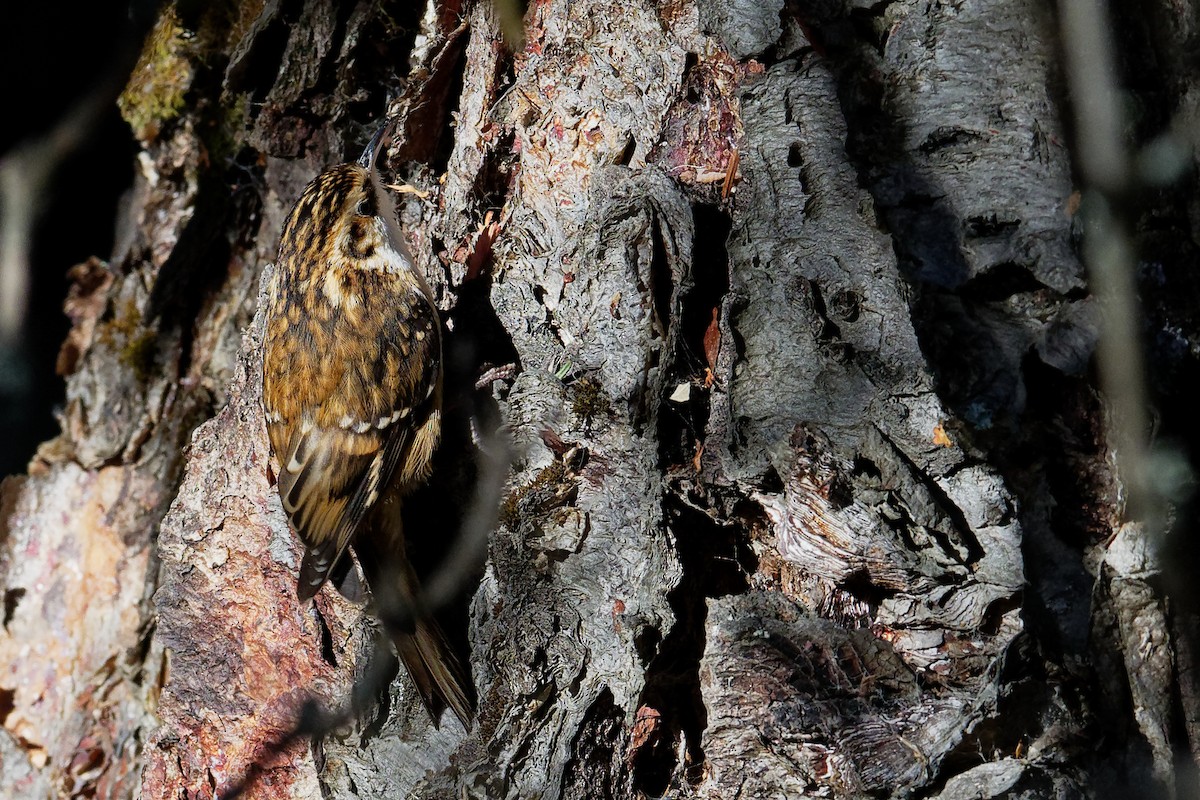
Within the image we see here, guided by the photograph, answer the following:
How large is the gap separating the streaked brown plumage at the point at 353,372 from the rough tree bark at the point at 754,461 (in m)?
0.11

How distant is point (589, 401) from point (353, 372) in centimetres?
99

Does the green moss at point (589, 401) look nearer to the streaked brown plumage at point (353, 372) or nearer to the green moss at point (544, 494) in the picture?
the green moss at point (544, 494)

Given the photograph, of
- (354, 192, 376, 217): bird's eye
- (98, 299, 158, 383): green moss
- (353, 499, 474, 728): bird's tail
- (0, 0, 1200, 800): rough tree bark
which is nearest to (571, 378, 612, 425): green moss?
(0, 0, 1200, 800): rough tree bark

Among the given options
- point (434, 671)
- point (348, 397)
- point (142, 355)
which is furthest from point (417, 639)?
point (142, 355)

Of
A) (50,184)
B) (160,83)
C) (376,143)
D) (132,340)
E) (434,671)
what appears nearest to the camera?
(434,671)

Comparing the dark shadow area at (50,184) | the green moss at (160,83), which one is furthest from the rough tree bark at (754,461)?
the dark shadow area at (50,184)

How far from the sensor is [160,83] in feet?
9.13

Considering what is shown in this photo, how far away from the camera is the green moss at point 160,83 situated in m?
2.76

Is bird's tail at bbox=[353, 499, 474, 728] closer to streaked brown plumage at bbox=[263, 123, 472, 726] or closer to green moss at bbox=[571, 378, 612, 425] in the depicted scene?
streaked brown plumage at bbox=[263, 123, 472, 726]

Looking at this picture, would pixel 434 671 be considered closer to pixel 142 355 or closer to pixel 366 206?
pixel 366 206

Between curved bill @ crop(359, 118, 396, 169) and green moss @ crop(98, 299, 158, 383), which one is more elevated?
curved bill @ crop(359, 118, 396, 169)

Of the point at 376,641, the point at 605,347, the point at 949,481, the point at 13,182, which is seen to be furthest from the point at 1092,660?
the point at 13,182

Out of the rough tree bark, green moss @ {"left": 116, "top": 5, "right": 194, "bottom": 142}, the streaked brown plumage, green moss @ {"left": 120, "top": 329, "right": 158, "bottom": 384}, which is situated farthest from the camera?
green moss @ {"left": 120, "top": 329, "right": 158, "bottom": 384}

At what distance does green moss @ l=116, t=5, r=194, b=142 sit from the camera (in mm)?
2760
